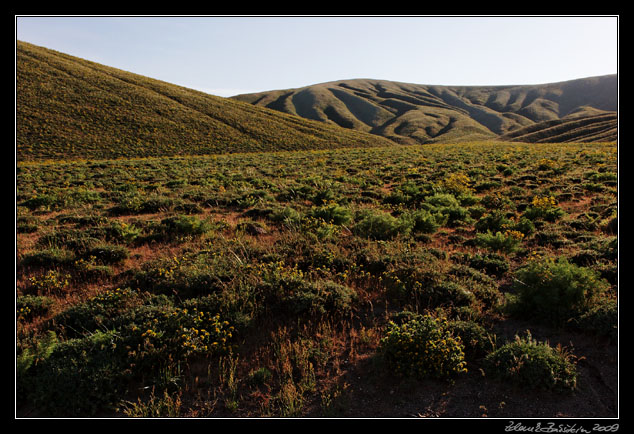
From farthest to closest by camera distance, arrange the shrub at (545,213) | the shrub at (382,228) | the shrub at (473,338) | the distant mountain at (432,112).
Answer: the distant mountain at (432,112), the shrub at (545,213), the shrub at (382,228), the shrub at (473,338)

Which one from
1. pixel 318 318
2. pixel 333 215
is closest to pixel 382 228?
pixel 333 215

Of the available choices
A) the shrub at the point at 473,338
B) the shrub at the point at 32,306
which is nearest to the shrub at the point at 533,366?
the shrub at the point at 473,338

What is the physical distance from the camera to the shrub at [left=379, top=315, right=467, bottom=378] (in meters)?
3.82

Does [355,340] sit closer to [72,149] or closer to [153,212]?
[153,212]

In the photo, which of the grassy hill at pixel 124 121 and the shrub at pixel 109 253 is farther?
the grassy hill at pixel 124 121

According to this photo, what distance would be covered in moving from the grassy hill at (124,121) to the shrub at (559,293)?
4418 cm

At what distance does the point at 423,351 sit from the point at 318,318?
1.68 m

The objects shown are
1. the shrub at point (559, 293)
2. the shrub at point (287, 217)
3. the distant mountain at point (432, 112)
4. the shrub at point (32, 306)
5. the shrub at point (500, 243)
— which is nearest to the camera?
the shrub at point (559, 293)

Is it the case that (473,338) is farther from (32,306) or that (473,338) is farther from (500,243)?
(32,306)

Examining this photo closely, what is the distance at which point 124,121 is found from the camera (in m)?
49.8

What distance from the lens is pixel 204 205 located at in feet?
39.6

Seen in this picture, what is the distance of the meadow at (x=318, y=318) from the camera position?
357 cm

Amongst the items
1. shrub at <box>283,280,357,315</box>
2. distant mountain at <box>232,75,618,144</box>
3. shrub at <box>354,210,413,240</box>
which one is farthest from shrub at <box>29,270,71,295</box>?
distant mountain at <box>232,75,618,144</box>
